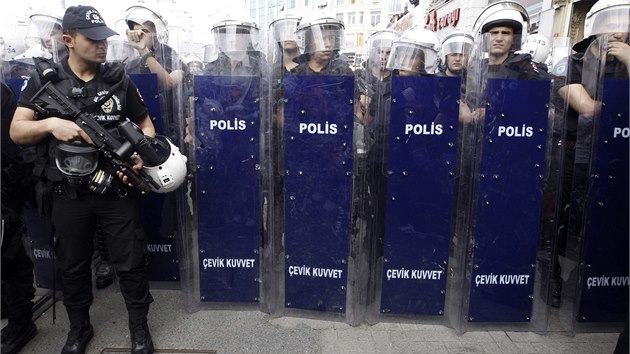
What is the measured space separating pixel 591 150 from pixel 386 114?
1.40 m

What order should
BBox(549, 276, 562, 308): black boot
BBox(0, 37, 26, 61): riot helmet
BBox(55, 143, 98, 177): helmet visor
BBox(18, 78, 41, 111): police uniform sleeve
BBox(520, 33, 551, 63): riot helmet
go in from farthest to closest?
1. BBox(520, 33, 551, 63): riot helmet
2. BBox(0, 37, 26, 61): riot helmet
3. BBox(549, 276, 562, 308): black boot
4. BBox(18, 78, 41, 111): police uniform sleeve
5. BBox(55, 143, 98, 177): helmet visor

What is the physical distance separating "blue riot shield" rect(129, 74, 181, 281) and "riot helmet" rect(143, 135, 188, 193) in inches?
29.6

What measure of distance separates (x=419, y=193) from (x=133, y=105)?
→ 6.65ft

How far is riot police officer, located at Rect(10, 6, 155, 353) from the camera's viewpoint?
92.2 inches

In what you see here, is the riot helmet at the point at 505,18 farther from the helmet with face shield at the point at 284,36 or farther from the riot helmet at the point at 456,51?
the helmet with face shield at the point at 284,36

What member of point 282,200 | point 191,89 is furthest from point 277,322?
point 191,89

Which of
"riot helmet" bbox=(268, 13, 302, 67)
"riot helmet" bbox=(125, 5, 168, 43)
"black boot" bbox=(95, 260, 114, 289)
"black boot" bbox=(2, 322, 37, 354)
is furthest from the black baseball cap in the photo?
"black boot" bbox=(95, 260, 114, 289)

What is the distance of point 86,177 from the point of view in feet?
7.75

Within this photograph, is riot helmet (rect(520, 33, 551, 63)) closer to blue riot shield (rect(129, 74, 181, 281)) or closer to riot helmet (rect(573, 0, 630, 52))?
riot helmet (rect(573, 0, 630, 52))

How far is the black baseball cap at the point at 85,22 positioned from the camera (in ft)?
7.73

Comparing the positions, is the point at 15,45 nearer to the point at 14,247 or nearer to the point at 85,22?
the point at 85,22

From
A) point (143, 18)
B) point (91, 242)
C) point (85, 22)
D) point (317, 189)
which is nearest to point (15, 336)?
point (91, 242)

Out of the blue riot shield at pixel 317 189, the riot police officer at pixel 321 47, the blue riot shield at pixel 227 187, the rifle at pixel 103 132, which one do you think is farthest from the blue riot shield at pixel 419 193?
the rifle at pixel 103 132

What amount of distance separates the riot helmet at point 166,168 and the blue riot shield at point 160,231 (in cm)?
75
